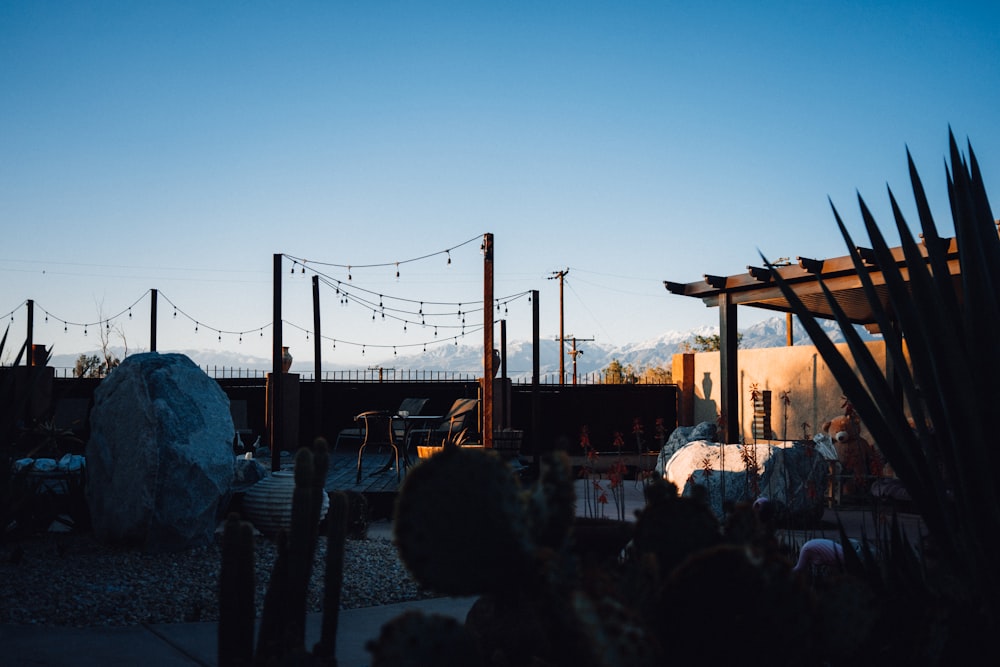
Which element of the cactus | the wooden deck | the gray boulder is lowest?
the wooden deck

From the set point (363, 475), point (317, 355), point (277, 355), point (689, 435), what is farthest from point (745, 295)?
point (317, 355)

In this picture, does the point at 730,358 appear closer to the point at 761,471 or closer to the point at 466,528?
the point at 761,471

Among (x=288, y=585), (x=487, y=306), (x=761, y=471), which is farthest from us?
(x=487, y=306)

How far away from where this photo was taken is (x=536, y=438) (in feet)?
36.8

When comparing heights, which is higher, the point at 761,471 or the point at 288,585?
the point at 288,585

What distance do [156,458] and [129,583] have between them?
764 mm

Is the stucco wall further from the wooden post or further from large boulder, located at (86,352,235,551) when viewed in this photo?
large boulder, located at (86,352,235,551)

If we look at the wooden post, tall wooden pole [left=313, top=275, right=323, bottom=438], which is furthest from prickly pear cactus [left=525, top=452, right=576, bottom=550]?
tall wooden pole [left=313, top=275, right=323, bottom=438]

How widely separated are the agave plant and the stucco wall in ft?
27.8

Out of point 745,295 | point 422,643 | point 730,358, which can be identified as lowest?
point 422,643

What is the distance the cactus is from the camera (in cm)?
126

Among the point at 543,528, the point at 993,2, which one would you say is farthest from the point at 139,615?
the point at 993,2

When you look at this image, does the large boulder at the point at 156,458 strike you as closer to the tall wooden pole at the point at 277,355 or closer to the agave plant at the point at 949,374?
the tall wooden pole at the point at 277,355

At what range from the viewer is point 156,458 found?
4.43 metres
